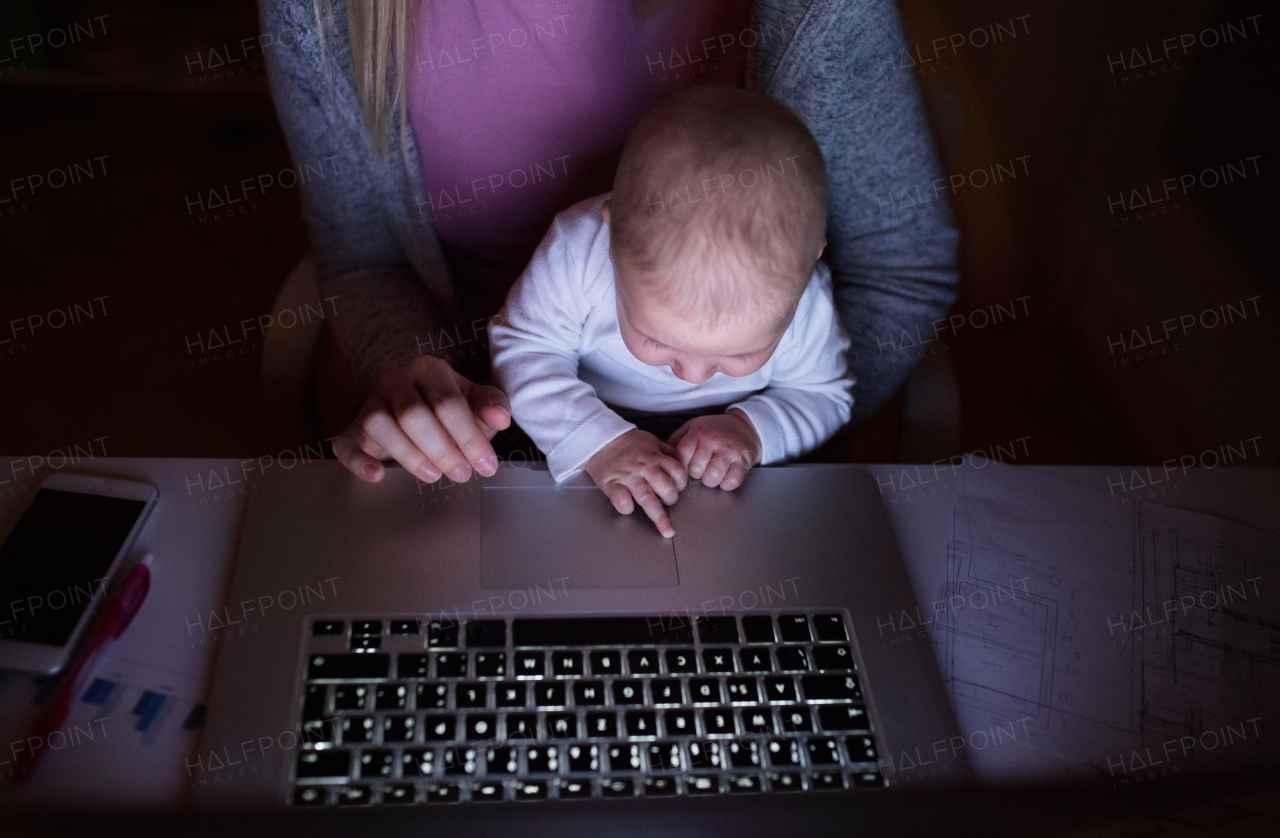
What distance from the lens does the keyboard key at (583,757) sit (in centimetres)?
57

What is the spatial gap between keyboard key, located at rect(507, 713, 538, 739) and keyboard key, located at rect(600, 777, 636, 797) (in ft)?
0.19

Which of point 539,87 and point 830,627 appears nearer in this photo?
point 830,627

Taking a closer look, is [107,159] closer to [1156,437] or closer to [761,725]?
[761,725]

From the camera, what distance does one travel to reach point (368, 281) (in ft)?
3.25

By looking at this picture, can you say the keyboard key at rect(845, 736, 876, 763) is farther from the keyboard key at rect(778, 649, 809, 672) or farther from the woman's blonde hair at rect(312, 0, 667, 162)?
the woman's blonde hair at rect(312, 0, 667, 162)

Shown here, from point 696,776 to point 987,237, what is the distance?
1.25 m

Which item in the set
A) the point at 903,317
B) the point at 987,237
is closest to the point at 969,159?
the point at 987,237

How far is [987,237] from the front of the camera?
153 cm

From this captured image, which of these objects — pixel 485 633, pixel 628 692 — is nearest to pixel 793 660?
pixel 628 692

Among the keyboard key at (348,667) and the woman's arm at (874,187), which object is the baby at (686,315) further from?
the keyboard key at (348,667)

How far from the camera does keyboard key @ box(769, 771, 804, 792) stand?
575 mm

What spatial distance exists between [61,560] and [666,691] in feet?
1.48

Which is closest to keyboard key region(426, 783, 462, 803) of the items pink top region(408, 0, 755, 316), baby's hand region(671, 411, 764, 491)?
baby's hand region(671, 411, 764, 491)

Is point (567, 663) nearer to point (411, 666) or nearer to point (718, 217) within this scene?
point (411, 666)
